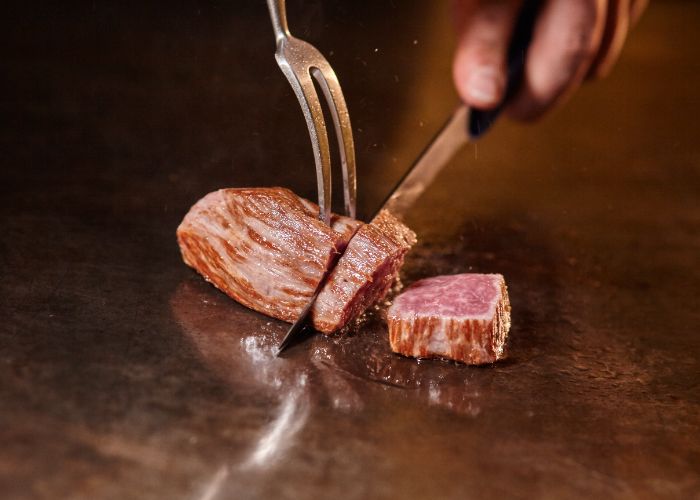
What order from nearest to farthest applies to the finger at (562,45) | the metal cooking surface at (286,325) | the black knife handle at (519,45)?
the metal cooking surface at (286,325), the finger at (562,45), the black knife handle at (519,45)

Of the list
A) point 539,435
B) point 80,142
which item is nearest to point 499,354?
point 539,435

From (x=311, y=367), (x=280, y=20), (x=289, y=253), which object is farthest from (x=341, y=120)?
(x=311, y=367)

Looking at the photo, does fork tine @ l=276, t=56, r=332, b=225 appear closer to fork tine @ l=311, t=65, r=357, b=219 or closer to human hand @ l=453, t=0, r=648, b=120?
fork tine @ l=311, t=65, r=357, b=219

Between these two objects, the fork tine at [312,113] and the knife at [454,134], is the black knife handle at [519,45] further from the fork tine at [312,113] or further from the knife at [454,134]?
→ the fork tine at [312,113]

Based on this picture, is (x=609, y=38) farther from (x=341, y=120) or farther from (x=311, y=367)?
(x=311, y=367)

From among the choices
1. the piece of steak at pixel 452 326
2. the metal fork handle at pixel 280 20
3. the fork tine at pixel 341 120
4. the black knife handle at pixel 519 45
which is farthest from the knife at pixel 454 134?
the metal fork handle at pixel 280 20

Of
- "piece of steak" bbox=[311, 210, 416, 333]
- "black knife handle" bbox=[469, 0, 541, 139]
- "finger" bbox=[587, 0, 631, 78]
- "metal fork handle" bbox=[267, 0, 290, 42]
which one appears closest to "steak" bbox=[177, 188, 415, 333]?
"piece of steak" bbox=[311, 210, 416, 333]
